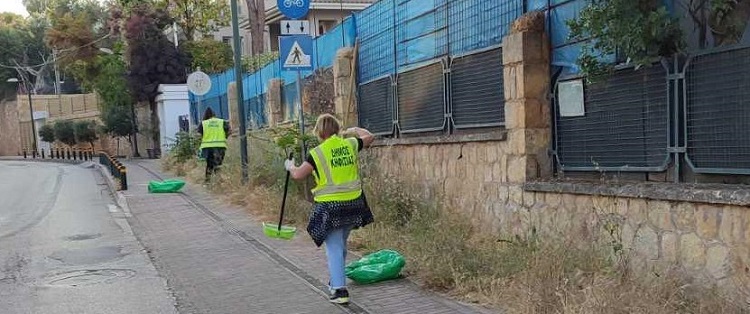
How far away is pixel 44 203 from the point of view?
15984 millimetres

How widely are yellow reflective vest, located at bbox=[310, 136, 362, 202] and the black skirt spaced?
0.05 meters

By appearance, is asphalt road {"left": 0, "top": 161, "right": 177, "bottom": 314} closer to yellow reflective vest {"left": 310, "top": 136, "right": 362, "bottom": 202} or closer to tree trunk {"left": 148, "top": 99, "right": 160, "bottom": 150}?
yellow reflective vest {"left": 310, "top": 136, "right": 362, "bottom": 202}

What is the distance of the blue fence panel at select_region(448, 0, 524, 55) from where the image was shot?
799cm

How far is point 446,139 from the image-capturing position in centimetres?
914

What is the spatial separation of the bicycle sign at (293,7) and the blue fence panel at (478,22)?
2.50m

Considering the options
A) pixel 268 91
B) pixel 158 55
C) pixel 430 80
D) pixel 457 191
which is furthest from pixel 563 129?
pixel 158 55

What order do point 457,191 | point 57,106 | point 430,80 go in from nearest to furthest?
point 457,191
point 430,80
point 57,106

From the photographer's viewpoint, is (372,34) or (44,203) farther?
(44,203)

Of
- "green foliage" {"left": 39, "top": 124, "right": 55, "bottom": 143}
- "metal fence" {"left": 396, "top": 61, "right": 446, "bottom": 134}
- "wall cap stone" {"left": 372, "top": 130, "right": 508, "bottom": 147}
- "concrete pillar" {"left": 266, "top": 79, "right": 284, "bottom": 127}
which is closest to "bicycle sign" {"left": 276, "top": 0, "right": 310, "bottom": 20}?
"metal fence" {"left": 396, "top": 61, "right": 446, "bottom": 134}

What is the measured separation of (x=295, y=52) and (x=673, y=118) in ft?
21.0

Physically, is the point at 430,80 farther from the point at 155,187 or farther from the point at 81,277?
the point at 155,187

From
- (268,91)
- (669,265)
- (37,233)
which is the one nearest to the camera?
(669,265)

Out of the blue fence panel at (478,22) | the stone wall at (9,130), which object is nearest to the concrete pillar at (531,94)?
the blue fence panel at (478,22)

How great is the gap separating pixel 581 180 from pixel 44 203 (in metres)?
13.2
